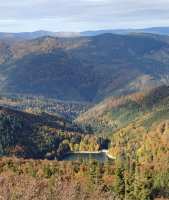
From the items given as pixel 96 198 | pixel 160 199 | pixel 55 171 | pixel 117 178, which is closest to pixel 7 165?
pixel 55 171

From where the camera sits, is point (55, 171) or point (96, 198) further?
point (55, 171)

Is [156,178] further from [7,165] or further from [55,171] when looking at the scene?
[7,165]

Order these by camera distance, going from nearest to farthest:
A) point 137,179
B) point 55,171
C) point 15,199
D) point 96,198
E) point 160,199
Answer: point 15,199 → point 96,198 → point 160,199 → point 137,179 → point 55,171

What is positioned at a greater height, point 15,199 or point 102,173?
point 15,199

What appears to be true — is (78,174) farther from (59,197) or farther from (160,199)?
(59,197)

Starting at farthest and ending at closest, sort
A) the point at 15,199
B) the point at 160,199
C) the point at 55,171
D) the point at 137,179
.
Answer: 1. the point at 55,171
2. the point at 137,179
3. the point at 160,199
4. the point at 15,199

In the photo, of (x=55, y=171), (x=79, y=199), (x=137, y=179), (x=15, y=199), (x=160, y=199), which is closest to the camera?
(x=15, y=199)

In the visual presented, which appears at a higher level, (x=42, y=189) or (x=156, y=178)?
(x=42, y=189)

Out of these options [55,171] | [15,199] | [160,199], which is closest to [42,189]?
[15,199]

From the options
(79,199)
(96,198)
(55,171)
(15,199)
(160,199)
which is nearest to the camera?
(15,199)
